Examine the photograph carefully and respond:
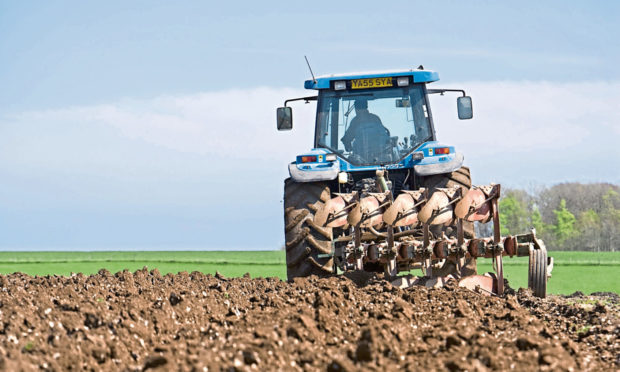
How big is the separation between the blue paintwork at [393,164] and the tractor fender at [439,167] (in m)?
0.04

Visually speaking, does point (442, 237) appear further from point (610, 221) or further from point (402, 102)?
point (610, 221)

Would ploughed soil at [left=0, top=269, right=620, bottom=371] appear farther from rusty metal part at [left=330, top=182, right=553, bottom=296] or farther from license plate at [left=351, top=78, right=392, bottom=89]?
license plate at [left=351, top=78, right=392, bottom=89]

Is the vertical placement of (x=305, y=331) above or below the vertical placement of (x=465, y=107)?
below

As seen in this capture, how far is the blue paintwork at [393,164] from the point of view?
30.0 ft

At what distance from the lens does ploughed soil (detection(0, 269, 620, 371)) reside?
417 centimetres

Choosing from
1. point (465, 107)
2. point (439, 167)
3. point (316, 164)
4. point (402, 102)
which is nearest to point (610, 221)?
point (465, 107)

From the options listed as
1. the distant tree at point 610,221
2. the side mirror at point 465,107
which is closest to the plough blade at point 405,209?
the side mirror at point 465,107

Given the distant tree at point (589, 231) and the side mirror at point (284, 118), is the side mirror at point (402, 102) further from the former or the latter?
the distant tree at point (589, 231)

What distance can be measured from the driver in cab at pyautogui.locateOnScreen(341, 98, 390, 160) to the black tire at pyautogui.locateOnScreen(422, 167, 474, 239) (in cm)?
69

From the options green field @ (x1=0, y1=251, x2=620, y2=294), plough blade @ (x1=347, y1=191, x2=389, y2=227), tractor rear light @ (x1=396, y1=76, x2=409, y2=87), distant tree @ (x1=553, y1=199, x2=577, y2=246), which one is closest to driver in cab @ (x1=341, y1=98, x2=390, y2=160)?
tractor rear light @ (x1=396, y1=76, x2=409, y2=87)

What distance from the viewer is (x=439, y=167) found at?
9.14 m

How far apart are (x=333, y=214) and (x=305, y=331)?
11.1 ft

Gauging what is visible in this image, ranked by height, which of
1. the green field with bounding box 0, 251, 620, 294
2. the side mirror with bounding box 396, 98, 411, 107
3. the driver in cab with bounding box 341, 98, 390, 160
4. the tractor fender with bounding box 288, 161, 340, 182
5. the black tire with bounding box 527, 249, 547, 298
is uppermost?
the side mirror with bounding box 396, 98, 411, 107

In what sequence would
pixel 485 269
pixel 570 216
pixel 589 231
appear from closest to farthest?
pixel 485 269 → pixel 589 231 → pixel 570 216
